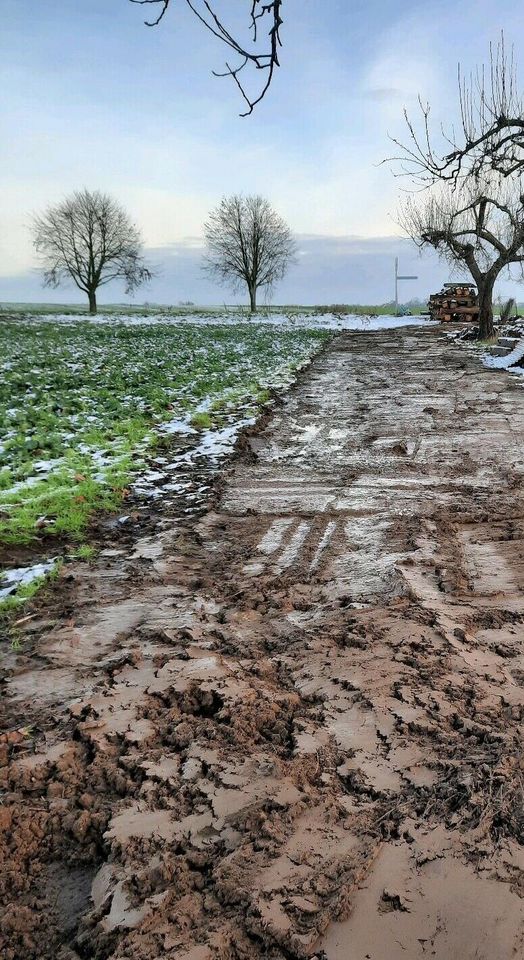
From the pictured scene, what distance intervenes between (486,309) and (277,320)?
19.7 m

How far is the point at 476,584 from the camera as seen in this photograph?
12.3 ft

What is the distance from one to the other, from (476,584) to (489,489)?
2005 mm

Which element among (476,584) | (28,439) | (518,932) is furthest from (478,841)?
(28,439)

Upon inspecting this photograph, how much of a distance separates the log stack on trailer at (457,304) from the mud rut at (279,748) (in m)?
29.6

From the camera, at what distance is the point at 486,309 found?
2145 centimetres

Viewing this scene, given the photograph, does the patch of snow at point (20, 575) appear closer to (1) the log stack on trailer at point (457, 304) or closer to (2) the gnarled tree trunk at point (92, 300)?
(1) the log stack on trailer at point (457, 304)

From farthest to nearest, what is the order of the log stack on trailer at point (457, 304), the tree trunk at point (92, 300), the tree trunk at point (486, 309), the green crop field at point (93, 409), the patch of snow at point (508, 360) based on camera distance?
1. the tree trunk at point (92, 300)
2. the log stack on trailer at point (457, 304)
3. the tree trunk at point (486, 309)
4. the patch of snow at point (508, 360)
5. the green crop field at point (93, 409)

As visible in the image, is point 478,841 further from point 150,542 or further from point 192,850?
point 150,542

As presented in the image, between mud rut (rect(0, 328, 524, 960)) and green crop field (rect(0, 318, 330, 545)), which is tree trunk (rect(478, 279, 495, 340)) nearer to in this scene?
green crop field (rect(0, 318, 330, 545))

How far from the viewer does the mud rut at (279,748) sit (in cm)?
171

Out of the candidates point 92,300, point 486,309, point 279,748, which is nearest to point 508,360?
point 486,309

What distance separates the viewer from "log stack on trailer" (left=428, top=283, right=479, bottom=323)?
3216cm

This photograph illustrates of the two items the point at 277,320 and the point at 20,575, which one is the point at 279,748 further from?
the point at 277,320

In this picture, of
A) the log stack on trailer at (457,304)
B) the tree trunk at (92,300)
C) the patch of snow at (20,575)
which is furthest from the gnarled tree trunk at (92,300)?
the patch of snow at (20,575)
